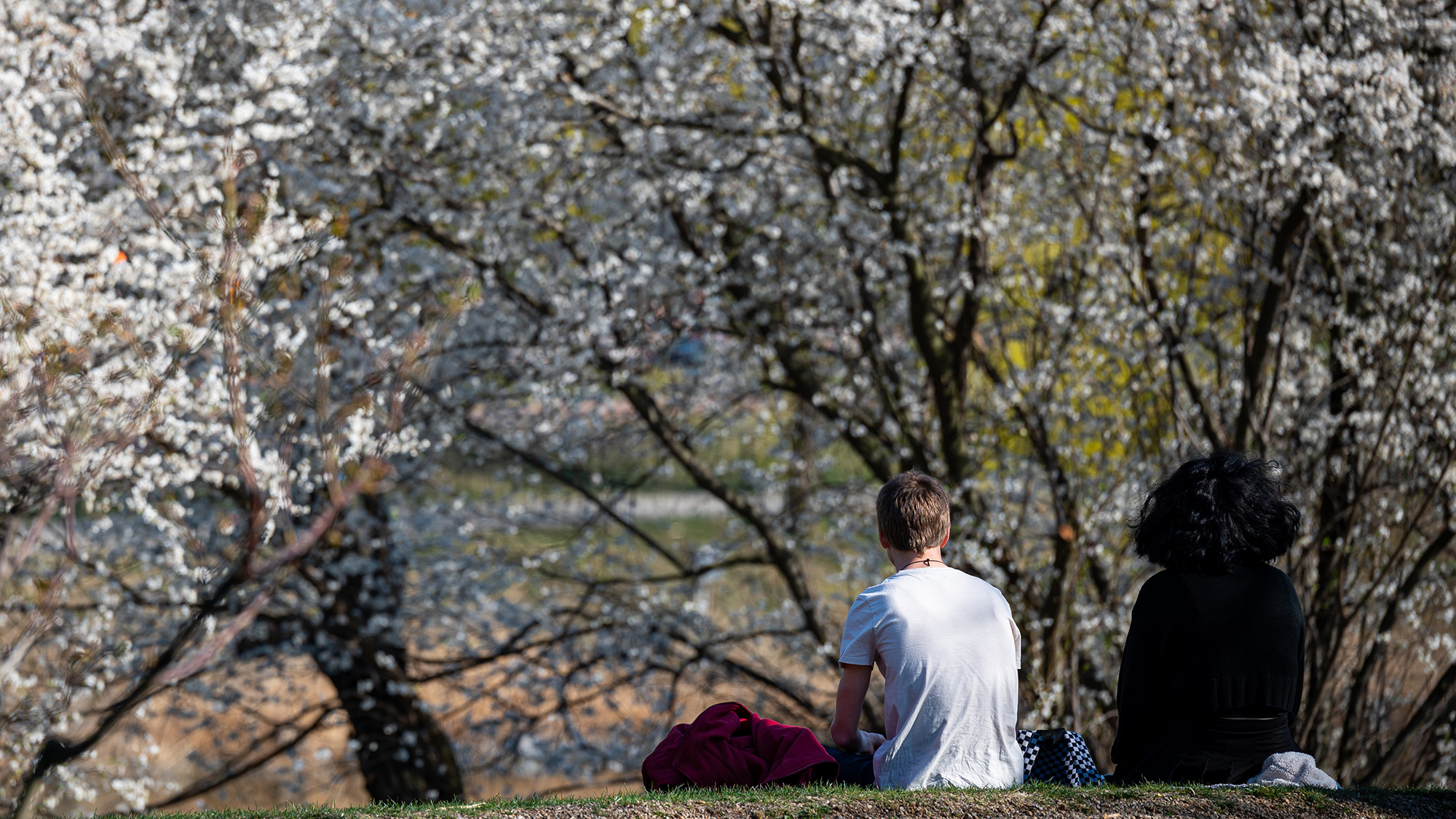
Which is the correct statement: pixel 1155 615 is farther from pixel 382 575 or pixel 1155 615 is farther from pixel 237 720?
pixel 237 720

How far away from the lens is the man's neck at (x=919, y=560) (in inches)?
113

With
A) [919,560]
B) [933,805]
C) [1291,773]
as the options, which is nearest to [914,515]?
[919,560]

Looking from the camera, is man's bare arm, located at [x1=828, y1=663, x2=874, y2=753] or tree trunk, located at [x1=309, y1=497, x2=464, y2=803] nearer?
man's bare arm, located at [x1=828, y1=663, x2=874, y2=753]

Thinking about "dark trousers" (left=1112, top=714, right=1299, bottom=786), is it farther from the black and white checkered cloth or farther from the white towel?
the black and white checkered cloth

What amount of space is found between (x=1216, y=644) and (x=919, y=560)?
0.79 meters

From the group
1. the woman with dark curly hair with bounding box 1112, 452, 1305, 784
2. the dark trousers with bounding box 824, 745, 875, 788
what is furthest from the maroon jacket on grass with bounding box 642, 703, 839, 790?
the woman with dark curly hair with bounding box 1112, 452, 1305, 784

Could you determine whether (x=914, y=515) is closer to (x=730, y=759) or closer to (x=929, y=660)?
(x=929, y=660)

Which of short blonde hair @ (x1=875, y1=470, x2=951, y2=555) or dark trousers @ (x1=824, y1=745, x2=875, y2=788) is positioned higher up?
short blonde hair @ (x1=875, y1=470, x2=951, y2=555)

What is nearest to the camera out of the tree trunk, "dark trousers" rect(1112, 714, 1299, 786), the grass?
the grass

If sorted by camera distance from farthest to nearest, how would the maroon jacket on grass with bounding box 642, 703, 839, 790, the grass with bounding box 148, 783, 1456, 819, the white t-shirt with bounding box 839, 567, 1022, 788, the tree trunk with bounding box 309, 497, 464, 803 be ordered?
1. the tree trunk with bounding box 309, 497, 464, 803
2. the maroon jacket on grass with bounding box 642, 703, 839, 790
3. the white t-shirt with bounding box 839, 567, 1022, 788
4. the grass with bounding box 148, 783, 1456, 819

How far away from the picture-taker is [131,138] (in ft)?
19.0

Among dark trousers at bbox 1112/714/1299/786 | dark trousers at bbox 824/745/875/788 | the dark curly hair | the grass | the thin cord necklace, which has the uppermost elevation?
the dark curly hair

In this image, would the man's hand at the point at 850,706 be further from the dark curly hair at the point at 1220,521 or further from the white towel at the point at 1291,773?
the white towel at the point at 1291,773

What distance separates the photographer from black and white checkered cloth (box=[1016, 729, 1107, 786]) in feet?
10.5
